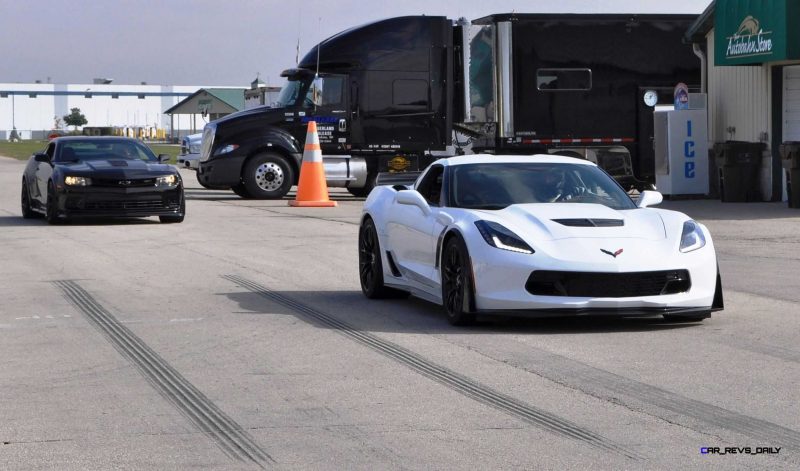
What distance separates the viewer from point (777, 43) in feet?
72.1

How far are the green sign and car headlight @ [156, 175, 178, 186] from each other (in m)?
9.80

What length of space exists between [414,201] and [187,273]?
150 inches

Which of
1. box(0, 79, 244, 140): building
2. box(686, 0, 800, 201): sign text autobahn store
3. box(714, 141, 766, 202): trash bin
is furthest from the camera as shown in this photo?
box(0, 79, 244, 140): building

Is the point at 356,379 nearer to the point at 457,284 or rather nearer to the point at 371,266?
the point at 457,284

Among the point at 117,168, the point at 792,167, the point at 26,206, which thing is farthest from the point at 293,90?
the point at 792,167

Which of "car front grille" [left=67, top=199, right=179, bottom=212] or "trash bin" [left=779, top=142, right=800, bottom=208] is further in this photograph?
"trash bin" [left=779, top=142, right=800, bottom=208]

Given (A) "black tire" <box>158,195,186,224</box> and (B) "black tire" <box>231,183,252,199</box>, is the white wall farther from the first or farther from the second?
(A) "black tire" <box>158,195,186,224</box>

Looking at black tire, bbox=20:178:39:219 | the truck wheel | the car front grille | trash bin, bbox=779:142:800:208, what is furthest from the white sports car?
the truck wheel

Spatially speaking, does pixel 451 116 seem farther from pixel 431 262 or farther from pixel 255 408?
pixel 255 408

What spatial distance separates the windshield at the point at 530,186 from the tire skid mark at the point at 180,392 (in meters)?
2.69

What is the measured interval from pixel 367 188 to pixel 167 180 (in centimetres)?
849

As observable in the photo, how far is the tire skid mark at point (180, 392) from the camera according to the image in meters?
5.90

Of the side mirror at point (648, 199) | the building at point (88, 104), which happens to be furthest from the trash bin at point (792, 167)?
the building at point (88, 104)

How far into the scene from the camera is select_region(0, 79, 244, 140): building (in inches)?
7003
